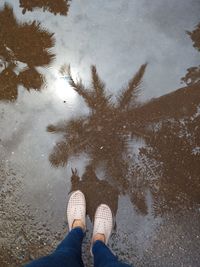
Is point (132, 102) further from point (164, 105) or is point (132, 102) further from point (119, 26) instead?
Answer: point (119, 26)

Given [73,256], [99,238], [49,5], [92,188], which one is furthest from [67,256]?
[49,5]

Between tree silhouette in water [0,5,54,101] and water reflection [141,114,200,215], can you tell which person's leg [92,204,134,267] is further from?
tree silhouette in water [0,5,54,101]

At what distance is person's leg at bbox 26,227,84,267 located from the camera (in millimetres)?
2037

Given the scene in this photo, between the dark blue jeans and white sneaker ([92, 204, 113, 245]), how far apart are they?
7.3 inches

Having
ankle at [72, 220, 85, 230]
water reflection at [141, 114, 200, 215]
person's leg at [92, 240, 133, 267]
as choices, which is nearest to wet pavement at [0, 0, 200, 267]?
water reflection at [141, 114, 200, 215]

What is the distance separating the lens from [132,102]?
119 inches

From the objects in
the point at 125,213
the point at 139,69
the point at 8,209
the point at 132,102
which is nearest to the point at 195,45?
the point at 139,69

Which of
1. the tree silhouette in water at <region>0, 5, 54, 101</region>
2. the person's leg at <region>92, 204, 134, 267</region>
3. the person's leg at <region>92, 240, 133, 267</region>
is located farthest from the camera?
the tree silhouette in water at <region>0, 5, 54, 101</region>

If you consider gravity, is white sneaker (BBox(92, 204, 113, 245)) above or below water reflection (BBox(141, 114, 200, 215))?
below

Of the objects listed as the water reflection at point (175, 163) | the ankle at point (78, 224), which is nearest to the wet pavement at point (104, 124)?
the water reflection at point (175, 163)

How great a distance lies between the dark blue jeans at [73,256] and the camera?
6.76ft

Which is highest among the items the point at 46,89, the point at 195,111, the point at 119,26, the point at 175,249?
the point at 119,26

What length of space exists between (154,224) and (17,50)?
1993 mm

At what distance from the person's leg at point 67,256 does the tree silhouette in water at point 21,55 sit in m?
1.36
